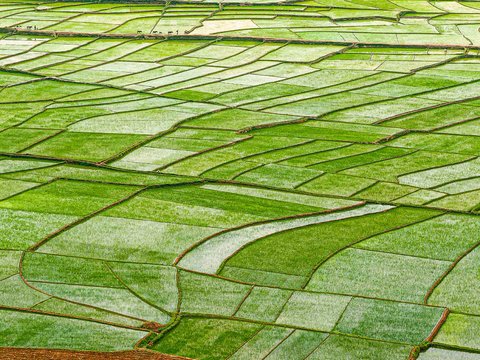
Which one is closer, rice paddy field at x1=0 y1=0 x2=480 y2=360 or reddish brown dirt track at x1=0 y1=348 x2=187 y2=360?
reddish brown dirt track at x1=0 y1=348 x2=187 y2=360

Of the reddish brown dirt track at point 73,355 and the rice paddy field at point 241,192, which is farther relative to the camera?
the rice paddy field at point 241,192

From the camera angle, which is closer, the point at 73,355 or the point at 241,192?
the point at 73,355

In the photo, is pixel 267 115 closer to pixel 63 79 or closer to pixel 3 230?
pixel 63 79

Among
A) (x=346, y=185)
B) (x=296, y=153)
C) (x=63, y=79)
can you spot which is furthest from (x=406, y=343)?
(x=63, y=79)
